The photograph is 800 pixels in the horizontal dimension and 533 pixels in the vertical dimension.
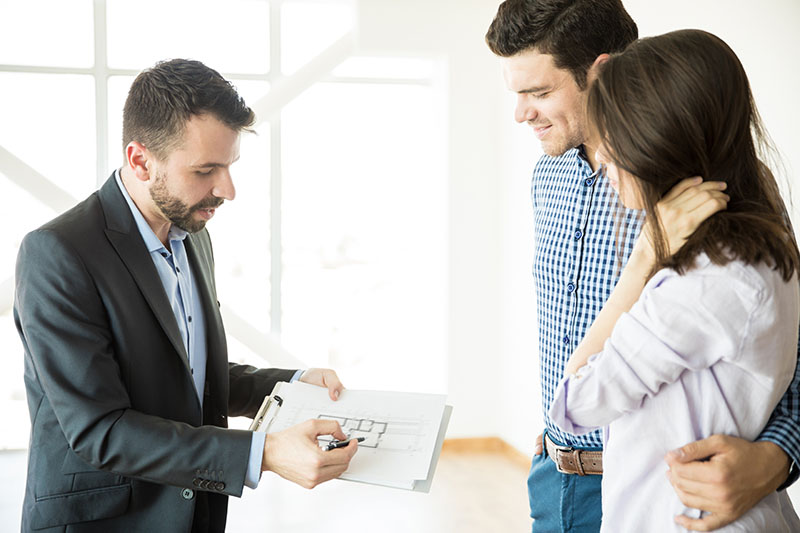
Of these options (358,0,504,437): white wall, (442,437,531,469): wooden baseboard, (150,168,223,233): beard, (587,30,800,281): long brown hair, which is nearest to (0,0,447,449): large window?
(358,0,504,437): white wall

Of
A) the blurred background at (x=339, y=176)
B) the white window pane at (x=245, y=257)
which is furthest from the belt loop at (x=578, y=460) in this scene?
the white window pane at (x=245, y=257)

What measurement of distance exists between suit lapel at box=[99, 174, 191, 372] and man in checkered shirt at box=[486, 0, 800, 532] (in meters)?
0.84

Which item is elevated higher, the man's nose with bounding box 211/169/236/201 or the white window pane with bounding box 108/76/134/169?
the white window pane with bounding box 108/76/134/169

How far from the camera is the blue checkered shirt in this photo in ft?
5.41

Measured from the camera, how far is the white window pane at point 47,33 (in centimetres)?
521

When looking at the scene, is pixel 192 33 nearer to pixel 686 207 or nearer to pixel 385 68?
pixel 385 68

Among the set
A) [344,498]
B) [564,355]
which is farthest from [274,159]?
[564,355]

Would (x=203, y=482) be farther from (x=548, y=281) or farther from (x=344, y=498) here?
(x=344, y=498)

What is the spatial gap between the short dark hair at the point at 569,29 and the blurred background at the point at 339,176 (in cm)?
303

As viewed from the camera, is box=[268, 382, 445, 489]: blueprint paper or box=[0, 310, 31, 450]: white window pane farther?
box=[0, 310, 31, 450]: white window pane

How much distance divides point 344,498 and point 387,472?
10.1 ft

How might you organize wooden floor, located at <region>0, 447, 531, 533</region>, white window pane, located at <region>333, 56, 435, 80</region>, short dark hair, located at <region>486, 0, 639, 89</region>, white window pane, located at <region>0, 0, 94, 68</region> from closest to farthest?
short dark hair, located at <region>486, 0, 639, 89</region>, wooden floor, located at <region>0, 447, 531, 533</region>, white window pane, located at <region>0, 0, 94, 68</region>, white window pane, located at <region>333, 56, 435, 80</region>

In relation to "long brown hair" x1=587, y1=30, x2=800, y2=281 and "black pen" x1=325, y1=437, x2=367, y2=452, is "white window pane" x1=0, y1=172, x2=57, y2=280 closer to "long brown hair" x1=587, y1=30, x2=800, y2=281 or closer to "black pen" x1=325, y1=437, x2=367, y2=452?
"black pen" x1=325, y1=437, x2=367, y2=452

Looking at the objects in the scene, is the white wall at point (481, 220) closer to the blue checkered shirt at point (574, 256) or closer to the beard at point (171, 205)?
the blue checkered shirt at point (574, 256)
